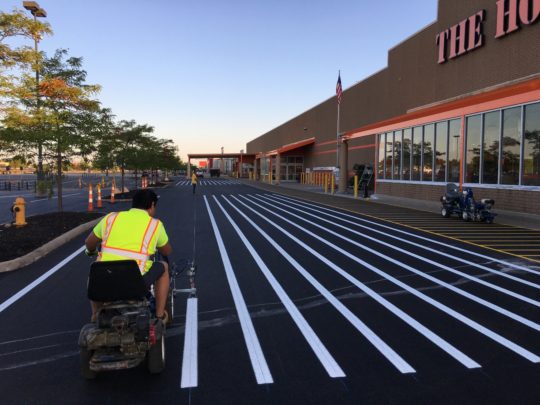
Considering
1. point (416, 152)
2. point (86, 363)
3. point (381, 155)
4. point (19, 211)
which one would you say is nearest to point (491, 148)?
point (416, 152)

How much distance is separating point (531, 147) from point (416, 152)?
8.26m

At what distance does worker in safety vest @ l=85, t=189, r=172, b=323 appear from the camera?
3.84 meters

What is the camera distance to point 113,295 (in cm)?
357

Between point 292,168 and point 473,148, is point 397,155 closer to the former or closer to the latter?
point 473,148

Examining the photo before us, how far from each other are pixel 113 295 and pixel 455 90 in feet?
75.4

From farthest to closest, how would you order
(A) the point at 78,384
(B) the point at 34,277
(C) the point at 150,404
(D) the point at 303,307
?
(B) the point at 34,277
(D) the point at 303,307
(A) the point at 78,384
(C) the point at 150,404

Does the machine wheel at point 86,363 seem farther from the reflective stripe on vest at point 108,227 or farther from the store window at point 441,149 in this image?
the store window at point 441,149

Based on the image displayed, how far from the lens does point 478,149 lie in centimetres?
1802

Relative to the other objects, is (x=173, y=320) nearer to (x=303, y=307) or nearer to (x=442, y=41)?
(x=303, y=307)

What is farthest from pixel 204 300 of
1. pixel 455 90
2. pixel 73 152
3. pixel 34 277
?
pixel 455 90

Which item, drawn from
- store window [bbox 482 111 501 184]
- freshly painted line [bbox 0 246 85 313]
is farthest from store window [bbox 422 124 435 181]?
freshly painted line [bbox 0 246 85 313]

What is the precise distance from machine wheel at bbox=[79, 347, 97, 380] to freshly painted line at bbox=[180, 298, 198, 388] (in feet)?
2.66

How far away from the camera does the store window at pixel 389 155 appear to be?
26.2m

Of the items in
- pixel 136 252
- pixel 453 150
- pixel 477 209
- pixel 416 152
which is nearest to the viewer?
pixel 136 252
